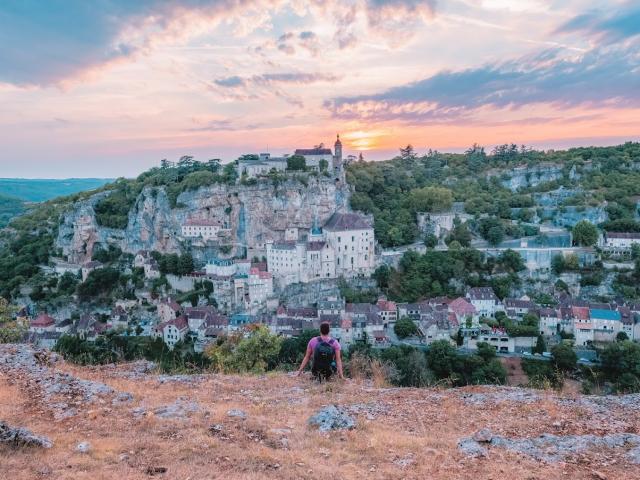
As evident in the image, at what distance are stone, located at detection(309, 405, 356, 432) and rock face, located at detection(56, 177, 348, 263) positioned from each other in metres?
35.7

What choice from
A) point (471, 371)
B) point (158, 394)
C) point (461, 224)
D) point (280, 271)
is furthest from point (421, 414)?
point (461, 224)

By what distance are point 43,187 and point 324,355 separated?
541 ft

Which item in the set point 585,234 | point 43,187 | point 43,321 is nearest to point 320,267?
point 43,321

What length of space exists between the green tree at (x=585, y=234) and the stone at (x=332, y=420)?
4096cm

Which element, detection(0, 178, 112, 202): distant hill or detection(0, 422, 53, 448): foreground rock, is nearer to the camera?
detection(0, 422, 53, 448): foreground rock

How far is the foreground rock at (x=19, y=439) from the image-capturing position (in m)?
4.98

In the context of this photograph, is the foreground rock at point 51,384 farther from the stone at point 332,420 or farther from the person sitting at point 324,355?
the stone at point 332,420

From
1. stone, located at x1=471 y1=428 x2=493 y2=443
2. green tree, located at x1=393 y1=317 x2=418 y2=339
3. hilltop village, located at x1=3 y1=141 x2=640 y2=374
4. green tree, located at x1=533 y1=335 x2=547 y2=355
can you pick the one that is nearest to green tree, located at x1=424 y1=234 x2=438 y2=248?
hilltop village, located at x1=3 y1=141 x2=640 y2=374

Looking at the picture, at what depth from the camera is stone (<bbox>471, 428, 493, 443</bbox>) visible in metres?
5.53

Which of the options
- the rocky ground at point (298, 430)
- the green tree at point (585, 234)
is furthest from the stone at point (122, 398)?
the green tree at point (585, 234)

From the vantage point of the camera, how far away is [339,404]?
666cm

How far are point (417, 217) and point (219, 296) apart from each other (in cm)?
2257

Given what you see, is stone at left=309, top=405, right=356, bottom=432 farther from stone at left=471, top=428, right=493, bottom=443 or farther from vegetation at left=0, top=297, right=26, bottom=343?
vegetation at left=0, top=297, right=26, bottom=343

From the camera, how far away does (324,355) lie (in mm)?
7266
